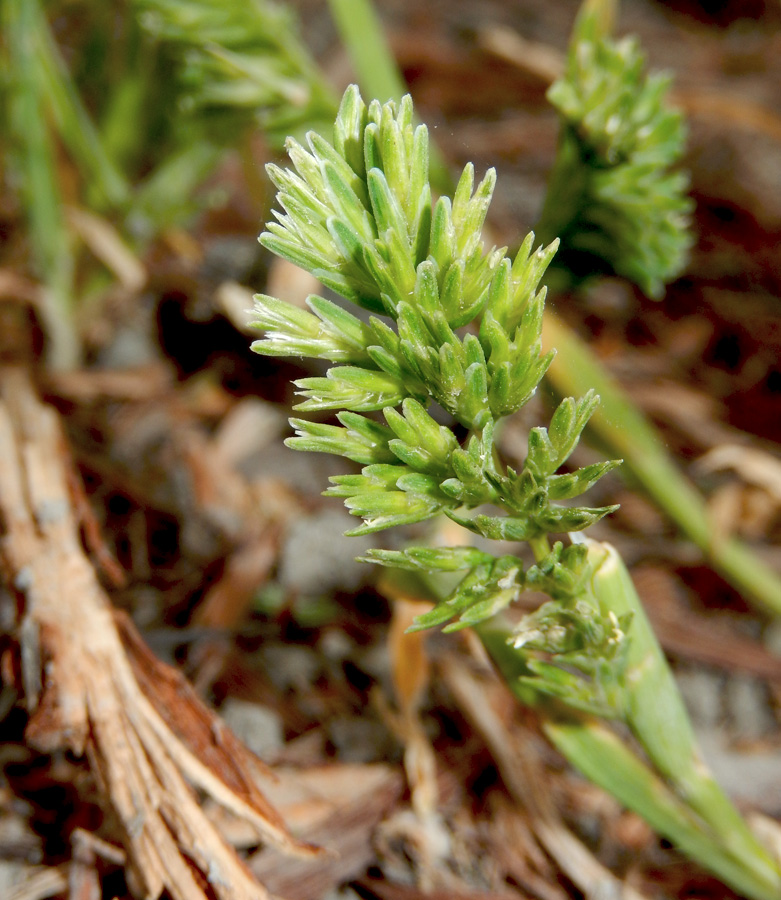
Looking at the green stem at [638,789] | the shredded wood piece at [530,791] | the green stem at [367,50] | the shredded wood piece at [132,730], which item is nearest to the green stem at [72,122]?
the green stem at [367,50]

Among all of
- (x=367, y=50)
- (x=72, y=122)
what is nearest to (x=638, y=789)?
(x=367, y=50)

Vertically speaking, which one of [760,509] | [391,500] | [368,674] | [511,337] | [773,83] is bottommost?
[368,674]

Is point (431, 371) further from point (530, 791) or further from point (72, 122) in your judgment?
point (72, 122)

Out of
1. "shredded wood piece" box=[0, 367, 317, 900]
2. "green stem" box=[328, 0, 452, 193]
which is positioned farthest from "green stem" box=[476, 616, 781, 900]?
"green stem" box=[328, 0, 452, 193]

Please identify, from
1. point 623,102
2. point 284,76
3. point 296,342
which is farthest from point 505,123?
point 296,342

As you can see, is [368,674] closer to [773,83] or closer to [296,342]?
[296,342]

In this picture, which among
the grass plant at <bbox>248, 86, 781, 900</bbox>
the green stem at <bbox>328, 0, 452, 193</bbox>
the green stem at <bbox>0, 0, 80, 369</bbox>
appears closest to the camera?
the grass plant at <bbox>248, 86, 781, 900</bbox>

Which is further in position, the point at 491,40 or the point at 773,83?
the point at 773,83

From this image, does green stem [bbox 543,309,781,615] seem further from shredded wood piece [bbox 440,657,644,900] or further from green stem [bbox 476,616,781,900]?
green stem [bbox 476,616,781,900]
